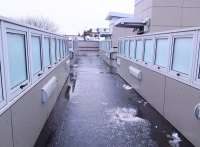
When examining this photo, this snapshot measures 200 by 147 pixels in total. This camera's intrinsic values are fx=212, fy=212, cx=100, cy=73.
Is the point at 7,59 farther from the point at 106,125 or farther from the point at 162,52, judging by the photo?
the point at 162,52

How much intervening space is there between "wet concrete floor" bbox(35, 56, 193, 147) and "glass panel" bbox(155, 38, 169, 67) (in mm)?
1106

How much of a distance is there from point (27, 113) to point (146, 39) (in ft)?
13.8

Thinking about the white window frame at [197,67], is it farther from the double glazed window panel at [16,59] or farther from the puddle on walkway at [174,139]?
the double glazed window panel at [16,59]

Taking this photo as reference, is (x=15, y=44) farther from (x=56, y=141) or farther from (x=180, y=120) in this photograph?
(x=180, y=120)

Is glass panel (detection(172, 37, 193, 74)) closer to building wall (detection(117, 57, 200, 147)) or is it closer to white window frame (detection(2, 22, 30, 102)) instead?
building wall (detection(117, 57, 200, 147))

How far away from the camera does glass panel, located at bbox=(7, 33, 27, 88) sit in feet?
8.10

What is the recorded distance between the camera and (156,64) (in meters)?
5.04

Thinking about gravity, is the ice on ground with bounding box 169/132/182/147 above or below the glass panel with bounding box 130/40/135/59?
below

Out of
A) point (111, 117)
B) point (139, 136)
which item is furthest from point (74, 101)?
point (139, 136)

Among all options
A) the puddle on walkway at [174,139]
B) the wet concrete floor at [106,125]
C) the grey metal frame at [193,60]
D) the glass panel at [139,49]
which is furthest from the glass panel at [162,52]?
the puddle on walkway at [174,139]

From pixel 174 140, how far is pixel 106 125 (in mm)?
1228

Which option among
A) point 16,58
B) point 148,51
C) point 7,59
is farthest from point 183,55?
point 7,59

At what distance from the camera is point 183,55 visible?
369 centimetres

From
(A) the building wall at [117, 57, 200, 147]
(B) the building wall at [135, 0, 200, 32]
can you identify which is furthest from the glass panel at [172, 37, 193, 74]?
(B) the building wall at [135, 0, 200, 32]
